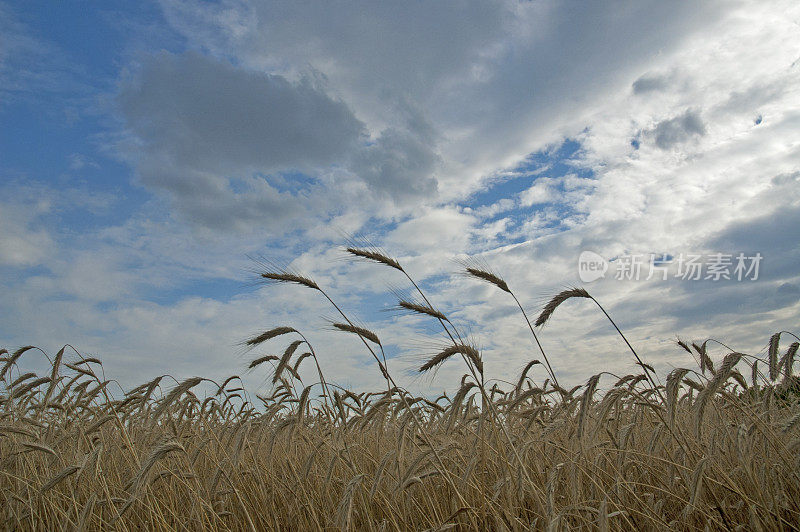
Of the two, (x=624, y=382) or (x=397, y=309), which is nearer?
(x=397, y=309)

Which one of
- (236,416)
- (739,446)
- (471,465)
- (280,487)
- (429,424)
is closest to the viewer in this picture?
(471,465)

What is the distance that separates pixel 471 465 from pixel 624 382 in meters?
2.67

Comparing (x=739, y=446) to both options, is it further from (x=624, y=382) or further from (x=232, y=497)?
→ (x=232, y=497)

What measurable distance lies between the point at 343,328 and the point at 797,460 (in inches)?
142

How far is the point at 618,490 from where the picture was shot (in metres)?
3.48

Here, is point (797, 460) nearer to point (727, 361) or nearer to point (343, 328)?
point (727, 361)

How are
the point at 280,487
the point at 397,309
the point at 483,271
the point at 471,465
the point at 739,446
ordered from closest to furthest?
the point at 471,465
the point at 739,446
the point at 397,309
the point at 280,487
the point at 483,271

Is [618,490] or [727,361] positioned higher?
[727,361]

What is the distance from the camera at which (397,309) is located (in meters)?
4.41

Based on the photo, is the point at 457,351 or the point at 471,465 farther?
the point at 457,351

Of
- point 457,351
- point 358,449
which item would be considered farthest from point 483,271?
point 358,449

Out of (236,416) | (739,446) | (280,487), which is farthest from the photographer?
(236,416)

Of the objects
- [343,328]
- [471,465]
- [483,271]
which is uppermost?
[483,271]

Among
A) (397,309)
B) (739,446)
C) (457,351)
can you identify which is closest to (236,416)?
(397,309)
